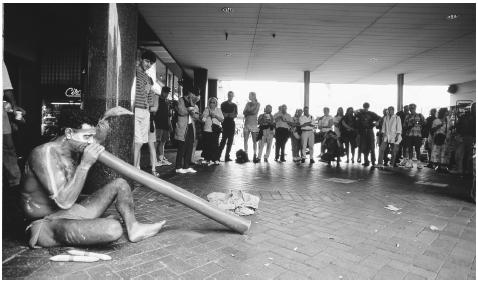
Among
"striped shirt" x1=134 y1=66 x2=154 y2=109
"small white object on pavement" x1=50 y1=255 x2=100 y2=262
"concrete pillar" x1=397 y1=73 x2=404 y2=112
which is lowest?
"small white object on pavement" x1=50 y1=255 x2=100 y2=262

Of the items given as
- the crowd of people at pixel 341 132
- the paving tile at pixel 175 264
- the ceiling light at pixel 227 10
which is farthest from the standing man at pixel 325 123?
the paving tile at pixel 175 264

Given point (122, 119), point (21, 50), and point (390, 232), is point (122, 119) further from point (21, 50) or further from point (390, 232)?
point (21, 50)

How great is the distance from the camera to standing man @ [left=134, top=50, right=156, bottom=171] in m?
5.16

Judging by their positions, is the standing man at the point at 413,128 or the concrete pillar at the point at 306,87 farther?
the concrete pillar at the point at 306,87

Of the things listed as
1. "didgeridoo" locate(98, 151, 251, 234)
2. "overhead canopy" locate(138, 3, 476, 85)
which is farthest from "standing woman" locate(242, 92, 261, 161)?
"didgeridoo" locate(98, 151, 251, 234)

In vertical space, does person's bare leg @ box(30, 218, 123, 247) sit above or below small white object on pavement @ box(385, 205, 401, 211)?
above

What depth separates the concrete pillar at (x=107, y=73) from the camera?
4.34 m

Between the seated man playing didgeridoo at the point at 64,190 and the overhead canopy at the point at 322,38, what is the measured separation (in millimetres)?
5548

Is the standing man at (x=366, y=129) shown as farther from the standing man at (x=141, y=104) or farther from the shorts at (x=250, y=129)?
the standing man at (x=141, y=104)

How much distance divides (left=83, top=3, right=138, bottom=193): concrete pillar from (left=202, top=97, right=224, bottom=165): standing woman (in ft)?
13.4

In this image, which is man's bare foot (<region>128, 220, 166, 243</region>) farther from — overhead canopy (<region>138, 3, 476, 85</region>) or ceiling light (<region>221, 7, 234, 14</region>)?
ceiling light (<region>221, 7, 234, 14</region>)

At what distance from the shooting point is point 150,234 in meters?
2.96

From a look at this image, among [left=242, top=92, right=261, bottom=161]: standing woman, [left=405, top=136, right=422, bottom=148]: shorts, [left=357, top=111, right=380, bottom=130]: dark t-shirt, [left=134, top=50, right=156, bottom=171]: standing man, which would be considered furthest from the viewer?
[left=405, top=136, right=422, bottom=148]: shorts

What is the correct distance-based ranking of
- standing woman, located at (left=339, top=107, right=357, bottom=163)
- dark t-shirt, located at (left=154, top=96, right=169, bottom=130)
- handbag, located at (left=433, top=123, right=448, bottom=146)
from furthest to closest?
standing woman, located at (left=339, top=107, right=357, bottom=163) < handbag, located at (left=433, top=123, right=448, bottom=146) < dark t-shirt, located at (left=154, top=96, right=169, bottom=130)
